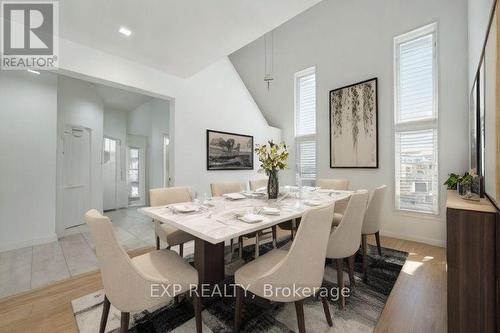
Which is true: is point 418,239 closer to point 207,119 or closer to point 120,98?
point 207,119

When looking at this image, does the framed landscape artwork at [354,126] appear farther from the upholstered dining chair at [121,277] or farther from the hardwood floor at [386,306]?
the upholstered dining chair at [121,277]

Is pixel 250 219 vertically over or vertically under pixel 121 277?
over

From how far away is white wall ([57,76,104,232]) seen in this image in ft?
12.8

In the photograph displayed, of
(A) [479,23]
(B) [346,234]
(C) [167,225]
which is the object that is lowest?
(C) [167,225]

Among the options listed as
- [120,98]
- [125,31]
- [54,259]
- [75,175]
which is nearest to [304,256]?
[125,31]

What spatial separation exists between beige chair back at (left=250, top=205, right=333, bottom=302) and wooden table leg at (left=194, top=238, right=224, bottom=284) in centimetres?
53

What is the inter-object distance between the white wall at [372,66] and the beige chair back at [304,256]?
3.07 metres

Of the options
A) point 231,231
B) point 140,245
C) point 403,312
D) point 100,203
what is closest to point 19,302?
point 140,245

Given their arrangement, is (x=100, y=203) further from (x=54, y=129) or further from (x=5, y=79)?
(x=5, y=79)

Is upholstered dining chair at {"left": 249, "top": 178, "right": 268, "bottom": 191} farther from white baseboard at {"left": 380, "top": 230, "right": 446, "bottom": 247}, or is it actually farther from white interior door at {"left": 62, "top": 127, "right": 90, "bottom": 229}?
white interior door at {"left": 62, "top": 127, "right": 90, "bottom": 229}

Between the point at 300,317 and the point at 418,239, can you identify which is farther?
the point at 418,239

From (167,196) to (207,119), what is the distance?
2.00 meters

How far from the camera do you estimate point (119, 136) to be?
6531mm

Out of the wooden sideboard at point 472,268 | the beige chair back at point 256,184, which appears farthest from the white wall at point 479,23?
the beige chair back at point 256,184
